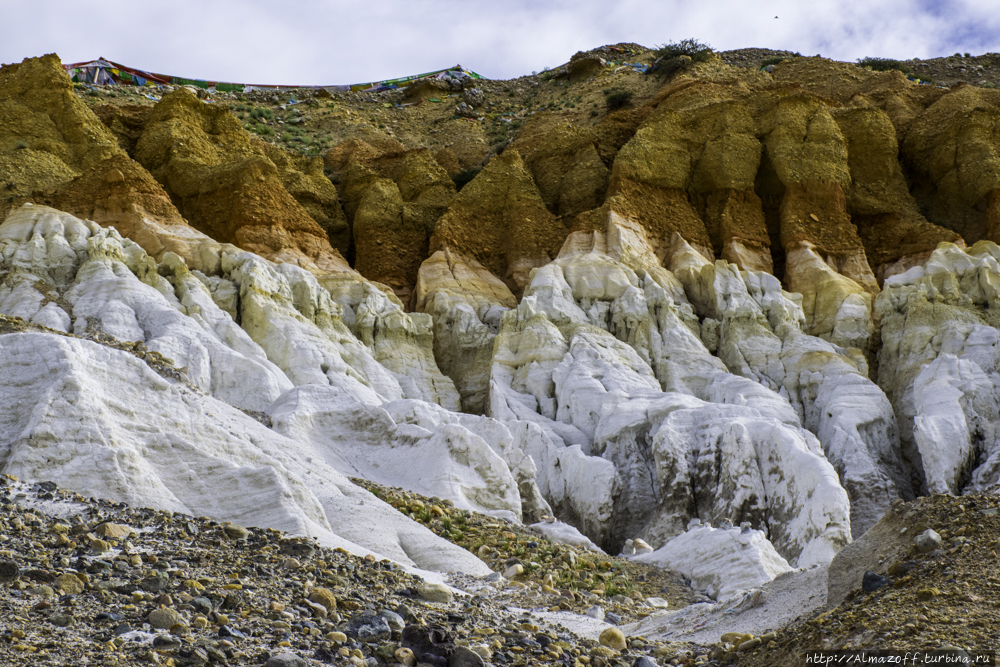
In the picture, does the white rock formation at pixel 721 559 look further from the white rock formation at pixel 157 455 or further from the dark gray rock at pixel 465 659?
the dark gray rock at pixel 465 659

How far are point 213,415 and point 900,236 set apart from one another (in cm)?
3472

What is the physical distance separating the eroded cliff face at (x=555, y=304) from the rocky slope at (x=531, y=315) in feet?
0.33

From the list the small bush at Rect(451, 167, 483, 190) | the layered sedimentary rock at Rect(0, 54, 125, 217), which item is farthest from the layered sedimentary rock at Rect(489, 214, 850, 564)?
the layered sedimentary rock at Rect(0, 54, 125, 217)

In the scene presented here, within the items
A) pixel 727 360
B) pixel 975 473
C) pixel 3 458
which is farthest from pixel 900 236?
pixel 3 458

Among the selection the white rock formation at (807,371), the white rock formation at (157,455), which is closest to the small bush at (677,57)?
the white rock formation at (807,371)

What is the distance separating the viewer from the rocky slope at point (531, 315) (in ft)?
46.2

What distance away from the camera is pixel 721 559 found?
49.1ft

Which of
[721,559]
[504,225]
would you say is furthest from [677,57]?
[721,559]

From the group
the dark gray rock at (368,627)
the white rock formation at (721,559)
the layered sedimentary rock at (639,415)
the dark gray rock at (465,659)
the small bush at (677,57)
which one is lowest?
the dark gray rock at (465,659)

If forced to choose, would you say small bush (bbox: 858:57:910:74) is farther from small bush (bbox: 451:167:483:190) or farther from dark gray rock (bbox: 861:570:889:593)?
dark gray rock (bbox: 861:570:889:593)

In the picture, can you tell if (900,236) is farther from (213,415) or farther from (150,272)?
Answer: (213,415)

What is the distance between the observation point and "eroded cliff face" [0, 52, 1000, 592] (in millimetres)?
19047

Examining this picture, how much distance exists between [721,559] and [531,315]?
17.5 m

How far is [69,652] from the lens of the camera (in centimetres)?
653
